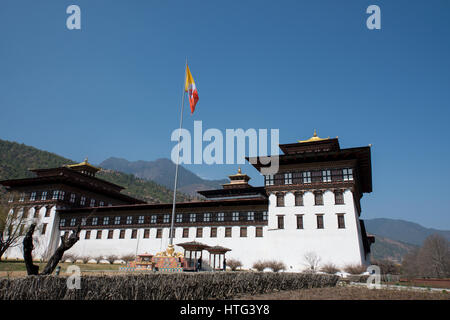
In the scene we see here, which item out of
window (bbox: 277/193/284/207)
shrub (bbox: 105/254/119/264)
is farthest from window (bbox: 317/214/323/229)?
shrub (bbox: 105/254/119/264)

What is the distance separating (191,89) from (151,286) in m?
19.7

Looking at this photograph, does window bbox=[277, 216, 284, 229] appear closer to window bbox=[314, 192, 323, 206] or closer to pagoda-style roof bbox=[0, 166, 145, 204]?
window bbox=[314, 192, 323, 206]

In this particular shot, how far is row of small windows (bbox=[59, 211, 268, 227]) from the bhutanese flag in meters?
17.6

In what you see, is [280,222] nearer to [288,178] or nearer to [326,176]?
[288,178]

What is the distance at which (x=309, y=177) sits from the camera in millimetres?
35844

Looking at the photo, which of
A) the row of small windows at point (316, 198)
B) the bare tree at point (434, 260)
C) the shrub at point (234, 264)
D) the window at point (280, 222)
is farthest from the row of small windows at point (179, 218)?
the bare tree at point (434, 260)

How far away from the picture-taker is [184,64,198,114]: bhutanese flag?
2666 cm

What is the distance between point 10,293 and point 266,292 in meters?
11.0

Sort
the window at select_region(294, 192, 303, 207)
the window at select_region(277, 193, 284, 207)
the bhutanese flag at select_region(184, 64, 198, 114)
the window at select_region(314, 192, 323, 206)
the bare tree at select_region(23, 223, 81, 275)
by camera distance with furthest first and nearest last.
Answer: the window at select_region(277, 193, 284, 207) < the window at select_region(294, 192, 303, 207) < the window at select_region(314, 192, 323, 206) < the bhutanese flag at select_region(184, 64, 198, 114) < the bare tree at select_region(23, 223, 81, 275)

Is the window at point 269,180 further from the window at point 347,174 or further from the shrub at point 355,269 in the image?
the shrub at point 355,269

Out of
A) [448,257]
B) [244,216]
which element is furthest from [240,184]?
[448,257]

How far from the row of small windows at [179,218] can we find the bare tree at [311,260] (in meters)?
6.75

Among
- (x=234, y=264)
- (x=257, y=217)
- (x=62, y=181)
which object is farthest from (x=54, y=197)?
(x=257, y=217)

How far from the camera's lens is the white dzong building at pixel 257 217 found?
33594 mm
